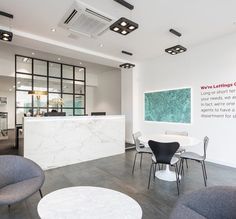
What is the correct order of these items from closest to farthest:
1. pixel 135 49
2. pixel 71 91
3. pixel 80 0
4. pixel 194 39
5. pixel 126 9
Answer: pixel 80 0
pixel 126 9
pixel 194 39
pixel 135 49
pixel 71 91

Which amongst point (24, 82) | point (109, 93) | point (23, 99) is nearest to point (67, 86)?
point (24, 82)

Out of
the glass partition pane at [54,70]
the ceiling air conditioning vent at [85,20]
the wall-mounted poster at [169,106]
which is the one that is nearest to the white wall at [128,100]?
the wall-mounted poster at [169,106]

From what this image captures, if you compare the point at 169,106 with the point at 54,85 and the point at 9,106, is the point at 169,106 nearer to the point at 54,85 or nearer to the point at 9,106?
the point at 54,85

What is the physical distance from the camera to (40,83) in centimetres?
723

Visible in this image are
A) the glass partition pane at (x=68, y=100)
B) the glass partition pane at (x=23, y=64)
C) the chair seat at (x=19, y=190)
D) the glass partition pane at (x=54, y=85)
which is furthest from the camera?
the glass partition pane at (x=68, y=100)

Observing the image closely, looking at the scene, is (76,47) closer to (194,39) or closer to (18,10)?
(18,10)

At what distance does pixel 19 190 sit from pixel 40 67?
6.20m

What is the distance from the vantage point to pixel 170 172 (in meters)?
3.60

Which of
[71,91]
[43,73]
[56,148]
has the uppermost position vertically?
[43,73]

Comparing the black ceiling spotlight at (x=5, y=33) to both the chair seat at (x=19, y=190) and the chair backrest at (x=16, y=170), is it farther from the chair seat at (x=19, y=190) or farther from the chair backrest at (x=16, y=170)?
the chair seat at (x=19, y=190)

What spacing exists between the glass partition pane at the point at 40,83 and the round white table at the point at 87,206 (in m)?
6.33

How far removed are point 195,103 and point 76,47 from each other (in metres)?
3.78

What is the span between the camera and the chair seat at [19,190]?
1.76 metres

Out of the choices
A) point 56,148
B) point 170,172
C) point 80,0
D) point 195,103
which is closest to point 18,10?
point 80,0
